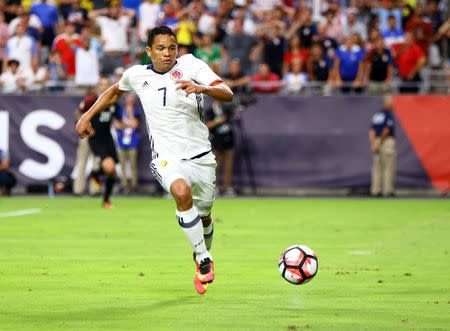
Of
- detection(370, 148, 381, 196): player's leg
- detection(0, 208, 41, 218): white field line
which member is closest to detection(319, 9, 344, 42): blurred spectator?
detection(370, 148, 381, 196): player's leg

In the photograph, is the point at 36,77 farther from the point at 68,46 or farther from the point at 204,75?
the point at 204,75

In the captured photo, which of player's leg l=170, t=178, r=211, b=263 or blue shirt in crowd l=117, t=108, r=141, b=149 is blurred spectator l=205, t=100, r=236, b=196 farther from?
player's leg l=170, t=178, r=211, b=263

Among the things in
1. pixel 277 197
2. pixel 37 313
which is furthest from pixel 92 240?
pixel 277 197

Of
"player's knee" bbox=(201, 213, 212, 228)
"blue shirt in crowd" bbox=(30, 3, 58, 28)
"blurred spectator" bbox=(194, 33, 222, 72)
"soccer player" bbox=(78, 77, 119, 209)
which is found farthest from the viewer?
"blue shirt in crowd" bbox=(30, 3, 58, 28)

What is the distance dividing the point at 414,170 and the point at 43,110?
874 cm

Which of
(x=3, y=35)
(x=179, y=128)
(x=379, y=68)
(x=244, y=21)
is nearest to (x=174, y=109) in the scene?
(x=179, y=128)

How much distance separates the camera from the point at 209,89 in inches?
408

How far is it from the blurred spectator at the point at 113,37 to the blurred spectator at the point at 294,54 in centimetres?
380

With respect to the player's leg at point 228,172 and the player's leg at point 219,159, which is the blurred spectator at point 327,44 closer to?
the player's leg at point 228,172

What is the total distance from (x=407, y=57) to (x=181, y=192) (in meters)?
17.2

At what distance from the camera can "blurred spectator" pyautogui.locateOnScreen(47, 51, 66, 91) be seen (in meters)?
27.9

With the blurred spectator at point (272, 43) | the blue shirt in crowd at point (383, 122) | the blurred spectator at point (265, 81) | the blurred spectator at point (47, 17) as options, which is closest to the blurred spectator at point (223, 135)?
the blurred spectator at point (265, 81)

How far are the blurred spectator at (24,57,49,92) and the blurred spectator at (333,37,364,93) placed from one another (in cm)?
680

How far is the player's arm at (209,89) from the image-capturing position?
10102 millimetres
